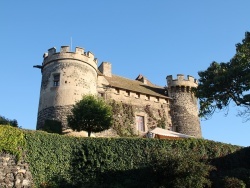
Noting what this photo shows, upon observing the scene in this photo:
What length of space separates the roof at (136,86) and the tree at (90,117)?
783 cm

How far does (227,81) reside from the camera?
87.5 ft

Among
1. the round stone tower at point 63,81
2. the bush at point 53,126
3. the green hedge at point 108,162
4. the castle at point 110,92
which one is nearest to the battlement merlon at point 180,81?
the castle at point 110,92

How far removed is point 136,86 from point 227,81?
13678 millimetres

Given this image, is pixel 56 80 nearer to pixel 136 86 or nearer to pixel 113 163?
pixel 136 86

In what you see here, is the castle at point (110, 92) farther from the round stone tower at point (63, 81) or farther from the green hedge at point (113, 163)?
the green hedge at point (113, 163)

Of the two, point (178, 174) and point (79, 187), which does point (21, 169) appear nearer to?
point (79, 187)

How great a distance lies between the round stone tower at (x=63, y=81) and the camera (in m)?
30.4

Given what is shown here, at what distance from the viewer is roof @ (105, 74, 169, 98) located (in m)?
36.7

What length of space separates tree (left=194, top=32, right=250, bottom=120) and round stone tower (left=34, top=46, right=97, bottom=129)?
974cm

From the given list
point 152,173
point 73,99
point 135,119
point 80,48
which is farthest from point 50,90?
point 152,173

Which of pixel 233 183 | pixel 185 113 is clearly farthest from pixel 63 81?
pixel 233 183

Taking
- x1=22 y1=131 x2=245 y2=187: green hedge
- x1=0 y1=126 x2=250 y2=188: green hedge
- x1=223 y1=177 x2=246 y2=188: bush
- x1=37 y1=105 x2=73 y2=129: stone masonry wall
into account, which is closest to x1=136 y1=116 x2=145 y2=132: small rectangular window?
x1=37 y1=105 x2=73 y2=129: stone masonry wall

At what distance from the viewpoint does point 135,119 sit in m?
35.9

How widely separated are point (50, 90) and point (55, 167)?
451 inches
